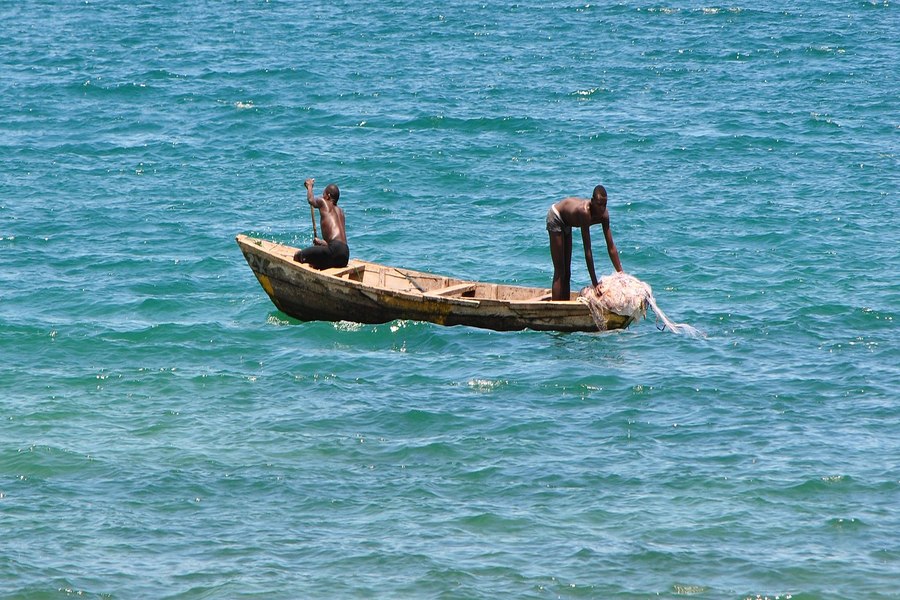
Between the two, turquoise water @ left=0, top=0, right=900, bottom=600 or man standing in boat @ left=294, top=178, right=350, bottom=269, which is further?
man standing in boat @ left=294, top=178, right=350, bottom=269

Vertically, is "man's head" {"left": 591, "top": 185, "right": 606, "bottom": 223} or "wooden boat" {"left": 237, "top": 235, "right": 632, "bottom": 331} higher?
"man's head" {"left": 591, "top": 185, "right": 606, "bottom": 223}

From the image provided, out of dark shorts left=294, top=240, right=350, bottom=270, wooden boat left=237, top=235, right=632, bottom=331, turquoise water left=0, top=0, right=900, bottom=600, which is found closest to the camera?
turquoise water left=0, top=0, right=900, bottom=600

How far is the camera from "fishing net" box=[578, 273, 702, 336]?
605 inches

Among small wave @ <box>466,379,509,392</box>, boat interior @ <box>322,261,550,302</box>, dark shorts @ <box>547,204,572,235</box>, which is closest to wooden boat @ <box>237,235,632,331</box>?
boat interior @ <box>322,261,550,302</box>

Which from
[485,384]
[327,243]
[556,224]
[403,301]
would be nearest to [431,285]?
[403,301]

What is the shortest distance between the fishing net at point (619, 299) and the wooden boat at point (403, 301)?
0.10 meters

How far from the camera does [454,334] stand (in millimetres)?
15859

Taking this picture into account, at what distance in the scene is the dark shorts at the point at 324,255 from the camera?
53.6ft

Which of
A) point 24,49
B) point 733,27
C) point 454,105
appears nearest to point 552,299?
point 454,105

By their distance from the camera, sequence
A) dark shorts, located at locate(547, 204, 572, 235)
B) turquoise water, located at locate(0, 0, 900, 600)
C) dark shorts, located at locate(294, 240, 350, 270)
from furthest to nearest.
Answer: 1. dark shorts, located at locate(294, 240, 350, 270)
2. dark shorts, located at locate(547, 204, 572, 235)
3. turquoise water, located at locate(0, 0, 900, 600)

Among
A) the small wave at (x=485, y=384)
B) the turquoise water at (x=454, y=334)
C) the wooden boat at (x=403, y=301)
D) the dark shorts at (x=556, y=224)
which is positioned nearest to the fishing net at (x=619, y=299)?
the wooden boat at (x=403, y=301)

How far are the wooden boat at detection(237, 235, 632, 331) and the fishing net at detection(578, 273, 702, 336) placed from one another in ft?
0.33

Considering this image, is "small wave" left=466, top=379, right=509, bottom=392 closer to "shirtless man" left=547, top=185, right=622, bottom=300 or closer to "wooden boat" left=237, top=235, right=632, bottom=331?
"wooden boat" left=237, top=235, right=632, bottom=331

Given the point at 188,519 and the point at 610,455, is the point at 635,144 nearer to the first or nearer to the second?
the point at 610,455
